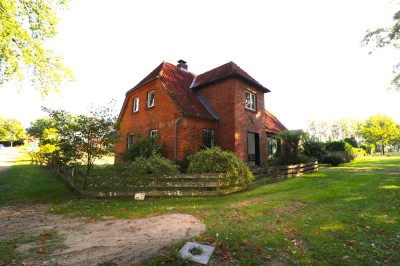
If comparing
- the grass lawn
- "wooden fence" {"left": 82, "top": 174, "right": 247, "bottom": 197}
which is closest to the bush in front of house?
"wooden fence" {"left": 82, "top": 174, "right": 247, "bottom": 197}

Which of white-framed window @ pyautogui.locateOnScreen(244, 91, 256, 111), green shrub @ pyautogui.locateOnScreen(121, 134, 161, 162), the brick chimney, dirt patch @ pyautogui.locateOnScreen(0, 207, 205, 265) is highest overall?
the brick chimney

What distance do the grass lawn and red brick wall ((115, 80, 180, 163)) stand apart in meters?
5.87

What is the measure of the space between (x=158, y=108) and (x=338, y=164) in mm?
18765

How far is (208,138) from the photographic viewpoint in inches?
634

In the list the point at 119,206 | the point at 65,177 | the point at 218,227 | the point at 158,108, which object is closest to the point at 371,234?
the point at 218,227

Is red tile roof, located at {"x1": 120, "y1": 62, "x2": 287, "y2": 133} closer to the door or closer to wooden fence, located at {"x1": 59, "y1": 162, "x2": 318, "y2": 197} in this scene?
the door

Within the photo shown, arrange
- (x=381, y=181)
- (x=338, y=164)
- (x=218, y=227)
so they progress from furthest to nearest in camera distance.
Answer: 1. (x=338, y=164)
2. (x=381, y=181)
3. (x=218, y=227)

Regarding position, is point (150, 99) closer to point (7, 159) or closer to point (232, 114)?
point (232, 114)

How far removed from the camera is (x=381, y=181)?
10.6 meters

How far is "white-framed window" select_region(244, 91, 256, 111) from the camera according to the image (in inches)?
685

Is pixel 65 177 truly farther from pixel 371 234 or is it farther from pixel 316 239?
pixel 371 234

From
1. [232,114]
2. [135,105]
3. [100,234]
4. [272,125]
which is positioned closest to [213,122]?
[232,114]

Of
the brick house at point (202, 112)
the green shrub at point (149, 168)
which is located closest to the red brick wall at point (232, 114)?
the brick house at point (202, 112)

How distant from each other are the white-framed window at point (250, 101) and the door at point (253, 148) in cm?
215
